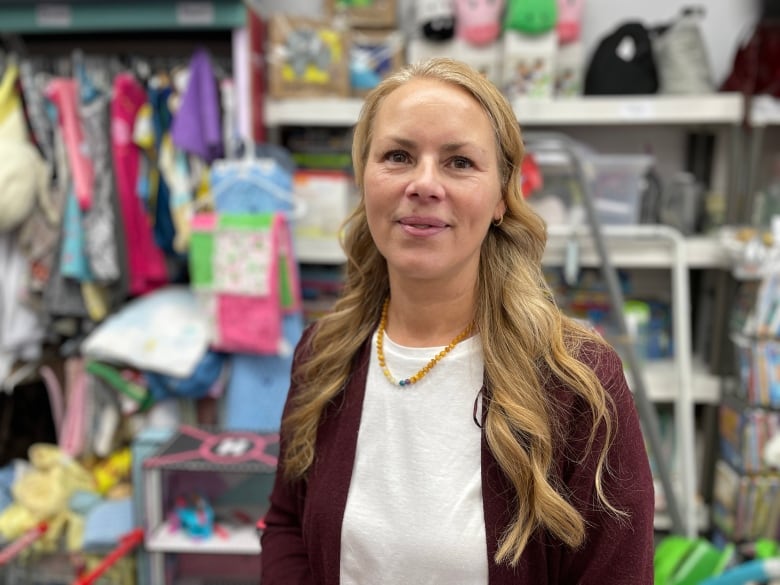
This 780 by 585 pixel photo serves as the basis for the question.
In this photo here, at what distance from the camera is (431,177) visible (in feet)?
2.87

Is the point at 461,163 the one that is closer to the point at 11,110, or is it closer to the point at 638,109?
the point at 638,109

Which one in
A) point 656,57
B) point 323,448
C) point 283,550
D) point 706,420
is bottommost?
point 706,420

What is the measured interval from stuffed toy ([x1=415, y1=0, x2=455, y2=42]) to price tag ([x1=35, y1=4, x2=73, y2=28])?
1.29m

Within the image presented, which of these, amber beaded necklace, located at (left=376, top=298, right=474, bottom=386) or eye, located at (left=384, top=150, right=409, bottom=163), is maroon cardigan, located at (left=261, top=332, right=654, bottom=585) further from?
eye, located at (left=384, top=150, right=409, bottom=163)

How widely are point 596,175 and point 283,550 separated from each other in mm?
1851

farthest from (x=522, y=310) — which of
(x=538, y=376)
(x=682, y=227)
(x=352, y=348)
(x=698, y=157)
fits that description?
(x=698, y=157)

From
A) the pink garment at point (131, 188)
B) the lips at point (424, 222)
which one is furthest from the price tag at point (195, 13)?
the lips at point (424, 222)

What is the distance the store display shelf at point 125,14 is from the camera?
2.33 meters

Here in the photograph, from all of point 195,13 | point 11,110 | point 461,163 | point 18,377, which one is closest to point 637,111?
point 195,13

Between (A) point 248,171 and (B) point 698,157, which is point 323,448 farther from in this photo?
(B) point 698,157

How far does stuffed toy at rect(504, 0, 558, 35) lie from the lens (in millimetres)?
2346

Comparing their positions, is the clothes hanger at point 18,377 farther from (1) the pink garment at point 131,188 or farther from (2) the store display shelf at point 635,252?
(2) the store display shelf at point 635,252

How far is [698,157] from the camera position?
2.73m

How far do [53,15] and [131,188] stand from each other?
26.0 inches
